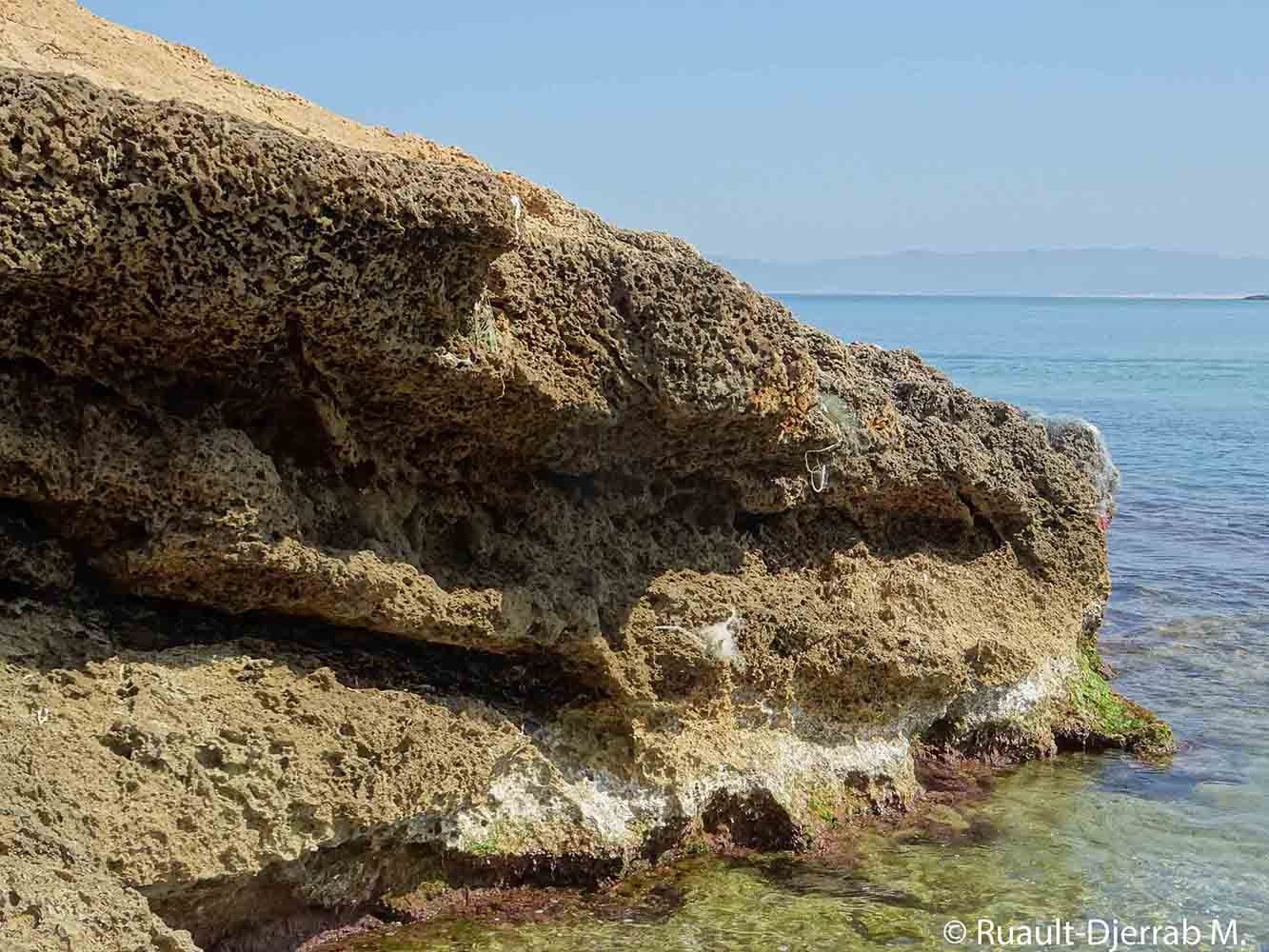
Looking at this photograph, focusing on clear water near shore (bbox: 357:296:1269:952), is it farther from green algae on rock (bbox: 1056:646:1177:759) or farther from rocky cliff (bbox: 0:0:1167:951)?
rocky cliff (bbox: 0:0:1167:951)

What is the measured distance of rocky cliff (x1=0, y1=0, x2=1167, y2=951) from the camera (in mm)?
4219

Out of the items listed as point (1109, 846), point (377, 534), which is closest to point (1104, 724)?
point (1109, 846)

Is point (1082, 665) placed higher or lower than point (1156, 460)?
lower

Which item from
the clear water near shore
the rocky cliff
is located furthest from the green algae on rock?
the rocky cliff

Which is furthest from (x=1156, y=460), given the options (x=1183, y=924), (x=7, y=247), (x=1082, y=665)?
(x=7, y=247)

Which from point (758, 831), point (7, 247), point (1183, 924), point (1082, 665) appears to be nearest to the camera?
point (7, 247)

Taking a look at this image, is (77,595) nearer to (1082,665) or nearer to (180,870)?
(180,870)

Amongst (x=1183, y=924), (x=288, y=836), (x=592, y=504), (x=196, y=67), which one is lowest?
(x=1183, y=924)

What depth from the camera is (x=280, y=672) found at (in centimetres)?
494

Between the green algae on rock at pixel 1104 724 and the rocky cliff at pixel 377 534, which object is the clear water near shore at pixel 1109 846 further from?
the rocky cliff at pixel 377 534

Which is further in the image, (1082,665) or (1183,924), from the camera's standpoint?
(1082,665)

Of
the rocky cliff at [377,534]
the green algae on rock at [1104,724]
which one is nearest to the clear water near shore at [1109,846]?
the green algae on rock at [1104,724]

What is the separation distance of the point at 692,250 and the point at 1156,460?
17.1 metres

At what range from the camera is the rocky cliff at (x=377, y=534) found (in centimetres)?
422
